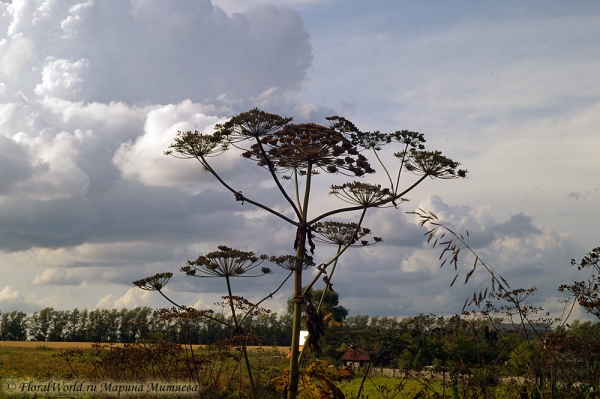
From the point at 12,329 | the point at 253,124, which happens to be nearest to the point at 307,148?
the point at 253,124

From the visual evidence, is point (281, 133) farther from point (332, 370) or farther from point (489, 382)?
point (489, 382)

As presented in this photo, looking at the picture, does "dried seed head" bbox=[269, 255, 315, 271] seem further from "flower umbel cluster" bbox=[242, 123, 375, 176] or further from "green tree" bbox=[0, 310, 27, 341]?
"green tree" bbox=[0, 310, 27, 341]

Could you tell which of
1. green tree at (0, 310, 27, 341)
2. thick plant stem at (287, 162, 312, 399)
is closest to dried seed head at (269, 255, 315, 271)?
thick plant stem at (287, 162, 312, 399)

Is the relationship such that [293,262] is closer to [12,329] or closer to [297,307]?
[297,307]

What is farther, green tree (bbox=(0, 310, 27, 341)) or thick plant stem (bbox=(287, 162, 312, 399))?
green tree (bbox=(0, 310, 27, 341))

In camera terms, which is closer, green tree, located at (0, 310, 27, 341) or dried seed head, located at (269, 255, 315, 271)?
dried seed head, located at (269, 255, 315, 271)

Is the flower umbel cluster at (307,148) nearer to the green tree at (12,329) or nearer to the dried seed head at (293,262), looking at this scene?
the dried seed head at (293,262)

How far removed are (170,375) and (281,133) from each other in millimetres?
6227

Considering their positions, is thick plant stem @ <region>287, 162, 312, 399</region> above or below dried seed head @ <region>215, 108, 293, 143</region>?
below

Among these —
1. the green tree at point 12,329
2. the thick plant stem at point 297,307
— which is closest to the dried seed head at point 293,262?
the thick plant stem at point 297,307

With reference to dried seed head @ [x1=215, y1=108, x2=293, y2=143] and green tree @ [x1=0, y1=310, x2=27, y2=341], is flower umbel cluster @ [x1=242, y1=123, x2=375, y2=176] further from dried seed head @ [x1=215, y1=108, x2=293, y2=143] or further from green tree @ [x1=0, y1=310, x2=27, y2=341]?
green tree @ [x1=0, y1=310, x2=27, y2=341]

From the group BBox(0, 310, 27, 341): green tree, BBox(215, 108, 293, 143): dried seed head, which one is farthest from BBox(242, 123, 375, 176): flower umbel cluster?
BBox(0, 310, 27, 341): green tree

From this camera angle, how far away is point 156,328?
43.8 feet

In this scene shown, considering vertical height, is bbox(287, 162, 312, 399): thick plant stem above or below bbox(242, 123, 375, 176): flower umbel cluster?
below
